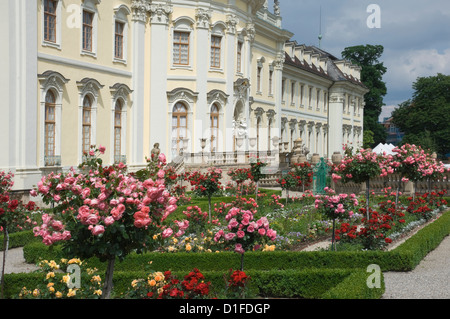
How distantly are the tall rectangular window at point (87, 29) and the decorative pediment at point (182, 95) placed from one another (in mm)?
5070

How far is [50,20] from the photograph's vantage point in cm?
2041

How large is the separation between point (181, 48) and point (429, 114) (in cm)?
3855

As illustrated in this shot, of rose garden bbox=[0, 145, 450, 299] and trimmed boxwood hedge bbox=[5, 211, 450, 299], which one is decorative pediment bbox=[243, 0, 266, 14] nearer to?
rose garden bbox=[0, 145, 450, 299]

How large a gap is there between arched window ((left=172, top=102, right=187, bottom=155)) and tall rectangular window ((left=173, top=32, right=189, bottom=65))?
204 cm

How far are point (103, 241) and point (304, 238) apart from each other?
7.93 m

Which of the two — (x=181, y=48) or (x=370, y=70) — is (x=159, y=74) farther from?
(x=370, y=70)

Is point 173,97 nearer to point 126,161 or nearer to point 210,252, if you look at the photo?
point 126,161

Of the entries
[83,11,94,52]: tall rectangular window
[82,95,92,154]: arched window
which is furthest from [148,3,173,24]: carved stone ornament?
[82,95,92,154]: arched window

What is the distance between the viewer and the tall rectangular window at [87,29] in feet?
73.4

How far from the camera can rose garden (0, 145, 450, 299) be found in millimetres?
6355

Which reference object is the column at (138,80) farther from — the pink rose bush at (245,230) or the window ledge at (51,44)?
the pink rose bush at (245,230)

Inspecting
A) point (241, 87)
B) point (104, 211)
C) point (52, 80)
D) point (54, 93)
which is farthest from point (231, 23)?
point (104, 211)
